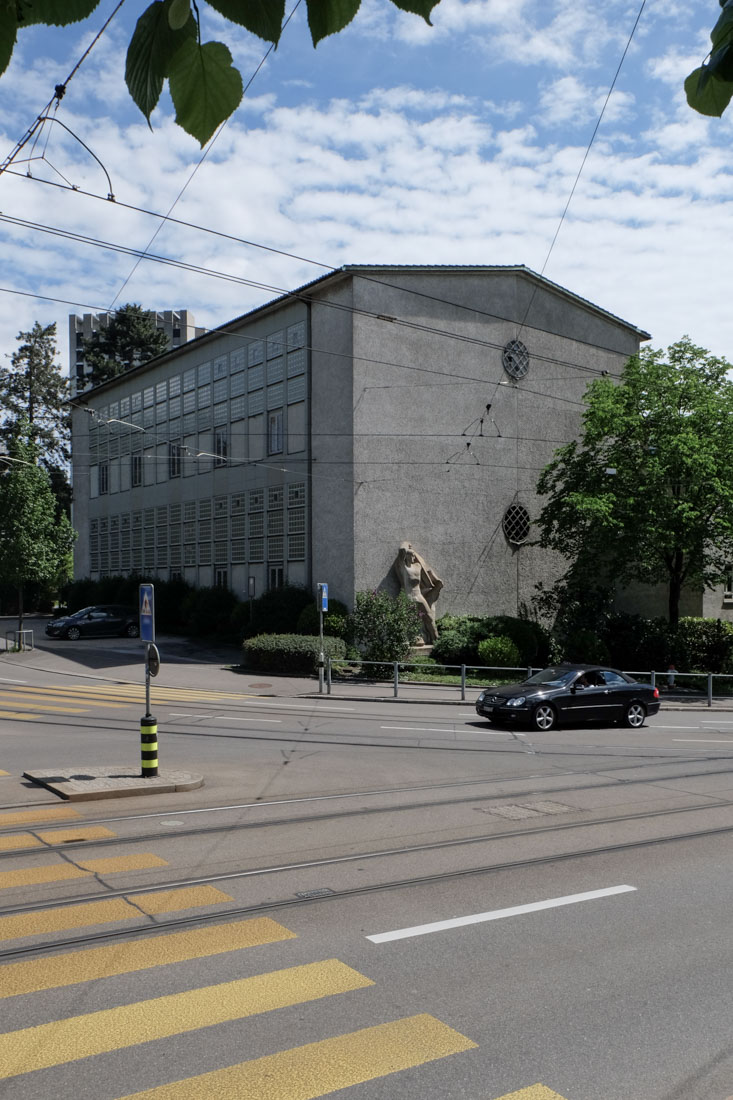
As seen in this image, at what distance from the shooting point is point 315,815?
11.0 metres

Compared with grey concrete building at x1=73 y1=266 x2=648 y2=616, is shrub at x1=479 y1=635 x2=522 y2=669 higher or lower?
lower

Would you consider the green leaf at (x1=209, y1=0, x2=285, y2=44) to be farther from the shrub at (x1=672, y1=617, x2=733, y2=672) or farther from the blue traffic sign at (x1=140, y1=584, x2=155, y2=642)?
the shrub at (x1=672, y1=617, x2=733, y2=672)

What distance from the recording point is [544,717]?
69.3 ft

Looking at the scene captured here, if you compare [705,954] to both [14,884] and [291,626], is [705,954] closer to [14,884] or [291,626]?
[14,884]

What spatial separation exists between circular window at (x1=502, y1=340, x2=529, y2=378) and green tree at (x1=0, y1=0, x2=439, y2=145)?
118 ft

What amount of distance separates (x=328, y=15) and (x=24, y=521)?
1472 inches

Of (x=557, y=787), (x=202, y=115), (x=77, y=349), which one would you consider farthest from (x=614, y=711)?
(x=77, y=349)

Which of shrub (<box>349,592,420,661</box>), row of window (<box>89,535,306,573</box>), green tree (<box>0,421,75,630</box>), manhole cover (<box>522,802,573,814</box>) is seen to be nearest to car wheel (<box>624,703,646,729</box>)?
shrub (<box>349,592,420,661</box>)

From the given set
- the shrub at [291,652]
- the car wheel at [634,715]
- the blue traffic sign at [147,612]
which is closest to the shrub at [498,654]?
the shrub at [291,652]

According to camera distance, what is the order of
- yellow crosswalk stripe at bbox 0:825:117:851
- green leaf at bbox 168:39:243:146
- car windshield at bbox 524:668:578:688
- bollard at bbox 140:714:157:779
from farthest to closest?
car windshield at bbox 524:668:578:688 < bollard at bbox 140:714:157:779 < yellow crosswalk stripe at bbox 0:825:117:851 < green leaf at bbox 168:39:243:146

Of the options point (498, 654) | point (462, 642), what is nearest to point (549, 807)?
point (498, 654)

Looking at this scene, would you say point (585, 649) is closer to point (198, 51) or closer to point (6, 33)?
point (198, 51)

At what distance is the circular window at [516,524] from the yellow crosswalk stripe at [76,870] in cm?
2917

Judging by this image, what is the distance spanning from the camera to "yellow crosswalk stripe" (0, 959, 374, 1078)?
486cm
